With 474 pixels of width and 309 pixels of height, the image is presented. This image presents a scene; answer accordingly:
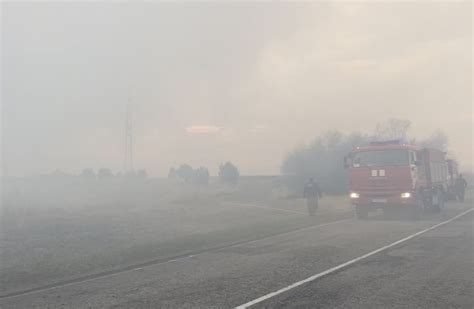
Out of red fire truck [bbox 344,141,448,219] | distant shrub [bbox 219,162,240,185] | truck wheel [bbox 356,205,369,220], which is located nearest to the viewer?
red fire truck [bbox 344,141,448,219]

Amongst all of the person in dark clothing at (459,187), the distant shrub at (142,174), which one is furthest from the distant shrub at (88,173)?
the person in dark clothing at (459,187)

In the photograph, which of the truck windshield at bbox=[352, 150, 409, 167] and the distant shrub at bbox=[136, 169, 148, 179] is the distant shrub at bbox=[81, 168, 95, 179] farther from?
the truck windshield at bbox=[352, 150, 409, 167]

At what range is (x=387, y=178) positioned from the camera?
18.2m

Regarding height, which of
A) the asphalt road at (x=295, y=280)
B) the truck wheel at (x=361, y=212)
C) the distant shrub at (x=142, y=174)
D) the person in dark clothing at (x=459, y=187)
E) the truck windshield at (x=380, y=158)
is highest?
the distant shrub at (x=142, y=174)

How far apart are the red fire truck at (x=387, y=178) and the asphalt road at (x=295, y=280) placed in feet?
19.4

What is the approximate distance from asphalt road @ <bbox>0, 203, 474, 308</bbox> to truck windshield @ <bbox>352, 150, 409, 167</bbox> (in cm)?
646

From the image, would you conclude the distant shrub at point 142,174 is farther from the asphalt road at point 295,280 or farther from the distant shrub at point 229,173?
the asphalt road at point 295,280

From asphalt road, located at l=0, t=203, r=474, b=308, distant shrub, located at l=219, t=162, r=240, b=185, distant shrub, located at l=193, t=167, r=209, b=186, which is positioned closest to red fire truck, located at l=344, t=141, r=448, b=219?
asphalt road, located at l=0, t=203, r=474, b=308

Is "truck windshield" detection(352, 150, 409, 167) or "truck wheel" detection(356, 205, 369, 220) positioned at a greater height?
"truck windshield" detection(352, 150, 409, 167)

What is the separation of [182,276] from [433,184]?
17.7 m

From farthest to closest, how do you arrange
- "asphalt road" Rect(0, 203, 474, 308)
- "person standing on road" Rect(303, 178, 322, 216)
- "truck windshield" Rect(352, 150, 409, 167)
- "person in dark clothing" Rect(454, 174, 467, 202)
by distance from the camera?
"person in dark clothing" Rect(454, 174, 467, 202), "person standing on road" Rect(303, 178, 322, 216), "truck windshield" Rect(352, 150, 409, 167), "asphalt road" Rect(0, 203, 474, 308)

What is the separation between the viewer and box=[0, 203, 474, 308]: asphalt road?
6.50 meters

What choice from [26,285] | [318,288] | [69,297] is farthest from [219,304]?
[26,285]

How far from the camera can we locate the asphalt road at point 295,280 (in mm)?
6496
